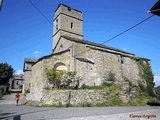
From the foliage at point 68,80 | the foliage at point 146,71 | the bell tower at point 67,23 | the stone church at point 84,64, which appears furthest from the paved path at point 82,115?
the bell tower at point 67,23

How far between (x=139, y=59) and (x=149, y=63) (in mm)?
3081

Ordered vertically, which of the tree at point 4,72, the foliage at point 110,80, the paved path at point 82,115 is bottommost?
the paved path at point 82,115

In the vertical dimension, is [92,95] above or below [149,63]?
below

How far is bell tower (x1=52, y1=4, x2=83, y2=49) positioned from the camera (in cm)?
2717

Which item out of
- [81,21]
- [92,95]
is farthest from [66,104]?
[81,21]

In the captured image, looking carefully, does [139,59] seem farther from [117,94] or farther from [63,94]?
[63,94]

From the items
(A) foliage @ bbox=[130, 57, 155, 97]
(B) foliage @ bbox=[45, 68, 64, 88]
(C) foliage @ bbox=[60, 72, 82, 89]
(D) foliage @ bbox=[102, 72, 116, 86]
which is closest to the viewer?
(B) foliage @ bbox=[45, 68, 64, 88]

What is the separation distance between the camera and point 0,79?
105 feet

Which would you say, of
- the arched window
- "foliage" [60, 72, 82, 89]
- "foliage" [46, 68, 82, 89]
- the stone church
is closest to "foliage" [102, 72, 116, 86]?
the stone church

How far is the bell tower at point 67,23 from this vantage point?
1070 inches

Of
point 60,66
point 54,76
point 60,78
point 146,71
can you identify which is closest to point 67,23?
point 60,66

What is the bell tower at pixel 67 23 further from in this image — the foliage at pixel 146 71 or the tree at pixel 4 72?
the tree at pixel 4 72

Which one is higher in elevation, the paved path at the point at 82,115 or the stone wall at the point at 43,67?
the stone wall at the point at 43,67

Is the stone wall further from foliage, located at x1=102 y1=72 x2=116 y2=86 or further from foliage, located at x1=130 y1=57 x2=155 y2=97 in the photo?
foliage, located at x1=130 y1=57 x2=155 y2=97
